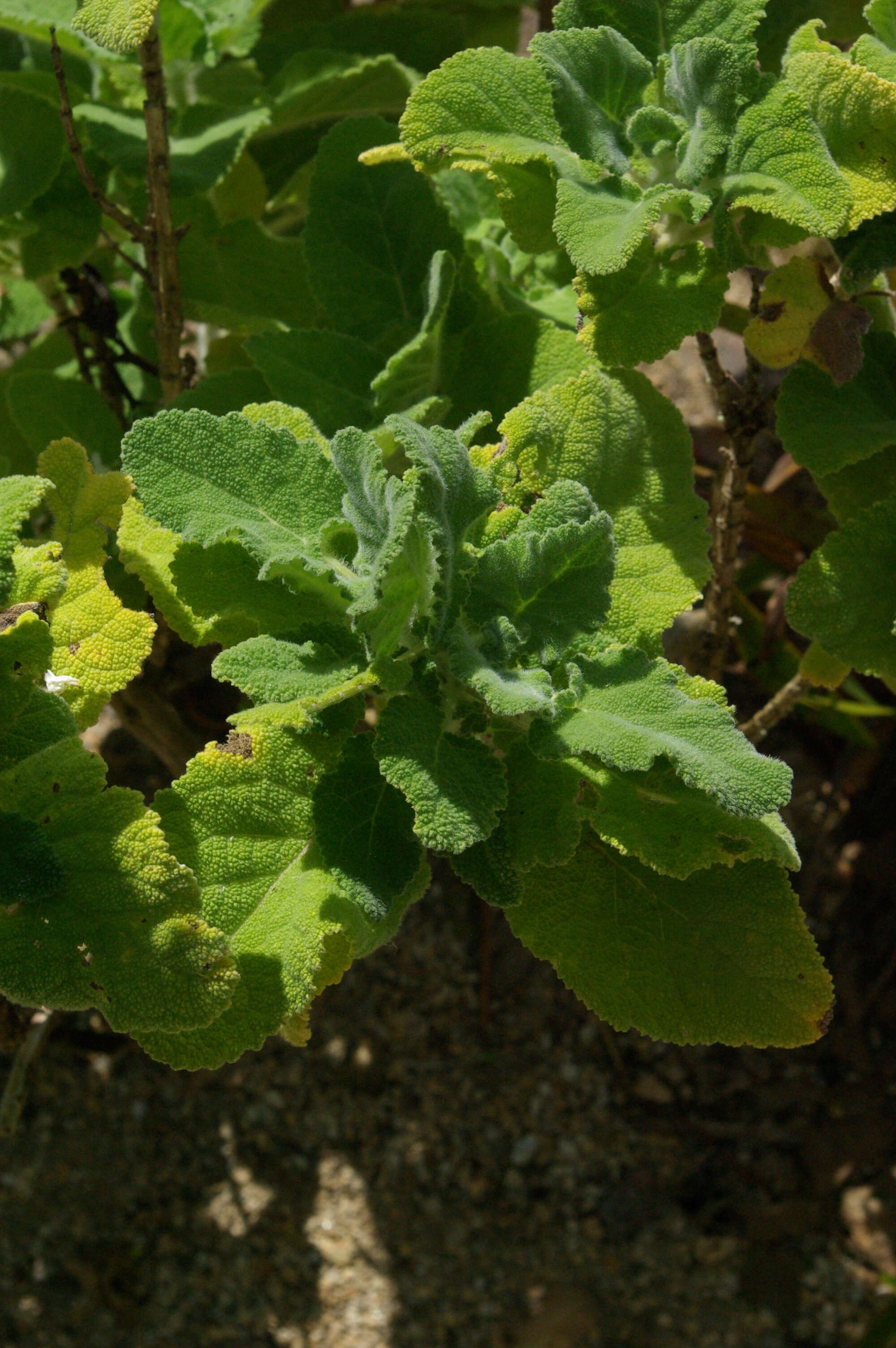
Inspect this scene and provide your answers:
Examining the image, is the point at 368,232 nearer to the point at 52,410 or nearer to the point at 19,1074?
the point at 52,410

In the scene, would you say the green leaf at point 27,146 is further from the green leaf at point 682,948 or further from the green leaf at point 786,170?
the green leaf at point 682,948

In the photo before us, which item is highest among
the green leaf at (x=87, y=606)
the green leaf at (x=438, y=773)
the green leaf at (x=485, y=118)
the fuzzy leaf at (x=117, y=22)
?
the fuzzy leaf at (x=117, y=22)

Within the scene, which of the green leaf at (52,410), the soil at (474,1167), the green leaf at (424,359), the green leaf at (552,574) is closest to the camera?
the green leaf at (552,574)

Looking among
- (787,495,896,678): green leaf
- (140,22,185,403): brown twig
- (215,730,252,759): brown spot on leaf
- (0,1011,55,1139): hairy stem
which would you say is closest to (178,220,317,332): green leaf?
(140,22,185,403): brown twig

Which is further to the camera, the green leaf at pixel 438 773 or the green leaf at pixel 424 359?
the green leaf at pixel 424 359

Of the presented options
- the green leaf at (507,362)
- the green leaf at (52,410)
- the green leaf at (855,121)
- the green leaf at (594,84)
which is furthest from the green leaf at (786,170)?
the green leaf at (52,410)

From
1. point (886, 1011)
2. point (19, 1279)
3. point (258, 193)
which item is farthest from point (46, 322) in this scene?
point (886, 1011)

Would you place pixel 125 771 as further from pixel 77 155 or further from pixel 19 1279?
pixel 77 155
